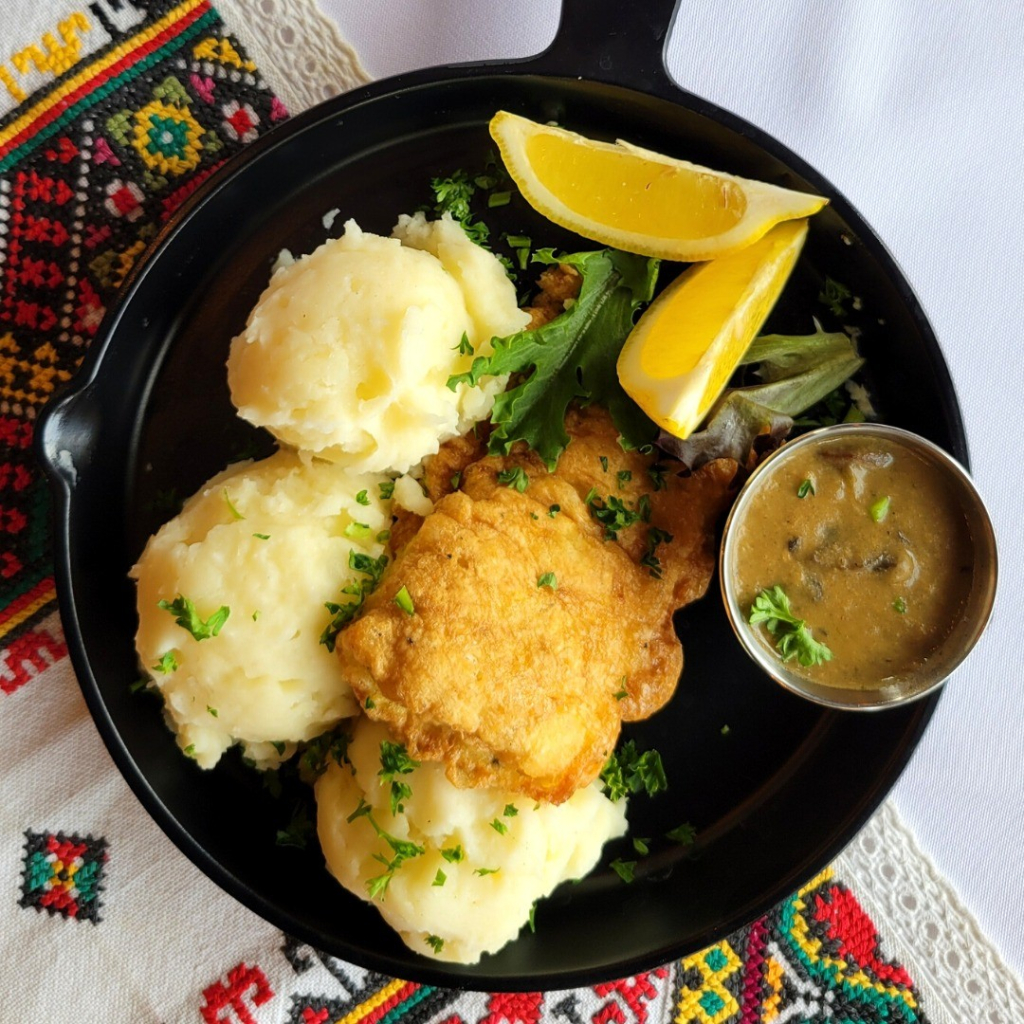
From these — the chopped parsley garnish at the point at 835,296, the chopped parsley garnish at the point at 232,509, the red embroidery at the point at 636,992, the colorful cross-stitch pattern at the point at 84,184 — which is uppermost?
the colorful cross-stitch pattern at the point at 84,184

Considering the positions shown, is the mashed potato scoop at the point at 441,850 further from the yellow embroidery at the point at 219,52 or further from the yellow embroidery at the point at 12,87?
the yellow embroidery at the point at 12,87

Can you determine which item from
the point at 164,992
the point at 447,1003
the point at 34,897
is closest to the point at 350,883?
the point at 447,1003

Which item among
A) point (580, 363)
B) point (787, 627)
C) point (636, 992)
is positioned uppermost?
point (580, 363)

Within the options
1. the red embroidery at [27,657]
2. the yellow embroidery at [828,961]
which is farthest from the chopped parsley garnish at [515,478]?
the yellow embroidery at [828,961]

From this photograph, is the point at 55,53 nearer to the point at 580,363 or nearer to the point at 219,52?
the point at 219,52

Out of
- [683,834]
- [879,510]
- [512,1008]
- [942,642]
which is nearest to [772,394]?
[879,510]

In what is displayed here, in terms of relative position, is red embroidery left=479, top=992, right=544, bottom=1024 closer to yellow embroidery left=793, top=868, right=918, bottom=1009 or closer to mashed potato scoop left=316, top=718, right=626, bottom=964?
mashed potato scoop left=316, top=718, right=626, bottom=964
